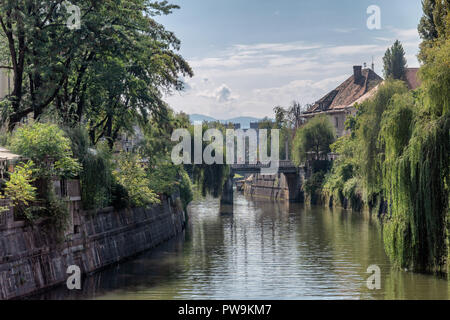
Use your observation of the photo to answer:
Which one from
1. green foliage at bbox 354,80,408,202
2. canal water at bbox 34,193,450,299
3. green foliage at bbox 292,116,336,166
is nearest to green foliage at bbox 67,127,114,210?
canal water at bbox 34,193,450,299

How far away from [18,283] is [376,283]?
13872 millimetres

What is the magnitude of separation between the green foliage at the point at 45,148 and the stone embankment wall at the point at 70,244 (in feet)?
7.28

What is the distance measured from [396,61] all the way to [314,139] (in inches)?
621

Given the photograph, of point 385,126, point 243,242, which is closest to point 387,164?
point 385,126

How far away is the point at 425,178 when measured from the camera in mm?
26391

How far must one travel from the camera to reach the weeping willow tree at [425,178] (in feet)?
85.7

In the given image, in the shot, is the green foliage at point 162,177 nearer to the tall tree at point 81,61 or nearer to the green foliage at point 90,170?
the tall tree at point 81,61

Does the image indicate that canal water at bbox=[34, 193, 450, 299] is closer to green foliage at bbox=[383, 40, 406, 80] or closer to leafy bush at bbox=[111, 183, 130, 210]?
leafy bush at bbox=[111, 183, 130, 210]

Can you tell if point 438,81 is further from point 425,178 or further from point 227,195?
point 227,195

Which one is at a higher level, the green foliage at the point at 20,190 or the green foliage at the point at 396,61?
the green foliage at the point at 396,61

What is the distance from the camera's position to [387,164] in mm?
28844

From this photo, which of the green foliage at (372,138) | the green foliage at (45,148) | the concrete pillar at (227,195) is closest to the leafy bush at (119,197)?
the green foliage at (45,148)

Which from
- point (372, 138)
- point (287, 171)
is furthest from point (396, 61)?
point (372, 138)
